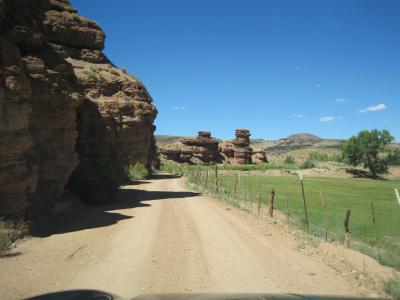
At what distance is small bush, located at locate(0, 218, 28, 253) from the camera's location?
33.8 feet

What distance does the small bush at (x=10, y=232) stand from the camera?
10.3 m

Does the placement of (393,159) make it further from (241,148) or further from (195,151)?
(195,151)

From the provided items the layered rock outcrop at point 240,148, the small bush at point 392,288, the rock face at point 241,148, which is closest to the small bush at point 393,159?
the rock face at point 241,148

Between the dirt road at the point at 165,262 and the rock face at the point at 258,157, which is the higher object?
the rock face at the point at 258,157

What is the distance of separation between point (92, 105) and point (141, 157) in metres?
11.7

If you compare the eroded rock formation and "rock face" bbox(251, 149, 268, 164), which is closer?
the eroded rock formation

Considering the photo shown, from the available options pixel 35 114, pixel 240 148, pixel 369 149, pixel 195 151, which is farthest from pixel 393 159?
pixel 35 114

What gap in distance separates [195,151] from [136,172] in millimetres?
71932

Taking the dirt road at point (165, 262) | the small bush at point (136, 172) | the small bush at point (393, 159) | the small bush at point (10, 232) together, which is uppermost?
the small bush at point (393, 159)

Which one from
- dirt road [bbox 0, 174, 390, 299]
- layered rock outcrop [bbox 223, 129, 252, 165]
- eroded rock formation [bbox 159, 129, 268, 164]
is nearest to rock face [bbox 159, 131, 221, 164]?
eroded rock formation [bbox 159, 129, 268, 164]

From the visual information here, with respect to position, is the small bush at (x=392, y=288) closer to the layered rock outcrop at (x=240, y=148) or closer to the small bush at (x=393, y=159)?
the small bush at (x=393, y=159)

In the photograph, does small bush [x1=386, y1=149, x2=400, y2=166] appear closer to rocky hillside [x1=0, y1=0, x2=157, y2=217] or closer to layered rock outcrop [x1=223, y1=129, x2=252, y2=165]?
layered rock outcrop [x1=223, y1=129, x2=252, y2=165]

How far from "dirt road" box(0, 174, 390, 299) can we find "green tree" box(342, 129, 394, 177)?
85.4 metres

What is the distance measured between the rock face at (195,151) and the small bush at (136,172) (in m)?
64.2
